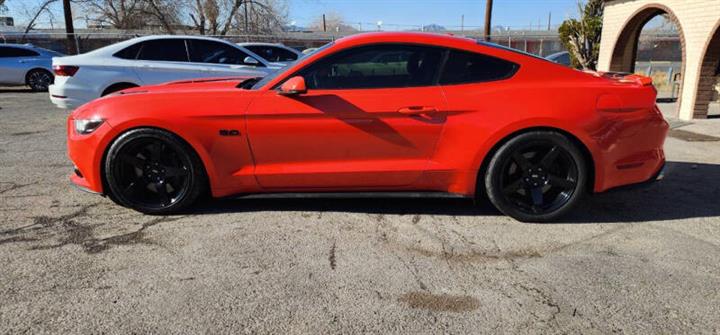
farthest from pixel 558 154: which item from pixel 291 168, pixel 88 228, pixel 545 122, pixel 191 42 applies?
pixel 191 42

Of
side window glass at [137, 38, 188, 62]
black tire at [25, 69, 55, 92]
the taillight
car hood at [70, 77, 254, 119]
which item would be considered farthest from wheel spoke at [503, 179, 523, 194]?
black tire at [25, 69, 55, 92]

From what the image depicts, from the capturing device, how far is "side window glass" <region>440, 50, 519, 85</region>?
3.92 metres

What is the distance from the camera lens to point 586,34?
14141 millimetres

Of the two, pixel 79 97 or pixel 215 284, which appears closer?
pixel 215 284

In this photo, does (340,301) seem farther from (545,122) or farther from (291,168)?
(545,122)

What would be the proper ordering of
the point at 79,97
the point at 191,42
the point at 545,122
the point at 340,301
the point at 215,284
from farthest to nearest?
1. the point at 191,42
2. the point at 79,97
3. the point at 545,122
4. the point at 215,284
5. the point at 340,301

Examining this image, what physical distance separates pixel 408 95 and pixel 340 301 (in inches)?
66.8

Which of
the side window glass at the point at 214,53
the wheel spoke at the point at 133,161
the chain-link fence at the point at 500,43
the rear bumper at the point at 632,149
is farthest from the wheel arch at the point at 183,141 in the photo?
the chain-link fence at the point at 500,43

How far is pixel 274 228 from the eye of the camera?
12.7 feet

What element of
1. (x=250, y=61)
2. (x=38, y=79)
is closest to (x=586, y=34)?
(x=250, y=61)

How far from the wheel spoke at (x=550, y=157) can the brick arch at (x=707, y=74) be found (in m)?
7.67

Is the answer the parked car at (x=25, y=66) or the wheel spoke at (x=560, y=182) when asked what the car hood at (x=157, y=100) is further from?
the parked car at (x=25, y=66)

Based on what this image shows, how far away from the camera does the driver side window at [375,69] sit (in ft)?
12.8

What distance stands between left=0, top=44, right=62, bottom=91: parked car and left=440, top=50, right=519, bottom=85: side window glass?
15744mm
